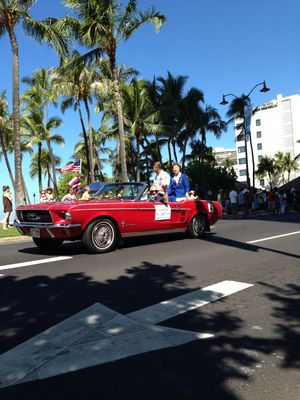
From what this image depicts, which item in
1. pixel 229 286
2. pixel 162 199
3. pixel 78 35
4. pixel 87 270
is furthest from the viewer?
pixel 78 35

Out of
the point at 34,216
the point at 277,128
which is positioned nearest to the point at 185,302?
the point at 34,216

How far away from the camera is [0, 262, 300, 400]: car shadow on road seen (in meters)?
2.70

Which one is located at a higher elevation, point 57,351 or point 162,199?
point 162,199

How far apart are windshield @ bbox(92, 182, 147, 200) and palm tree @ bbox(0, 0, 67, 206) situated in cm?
834

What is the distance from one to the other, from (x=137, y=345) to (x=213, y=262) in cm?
387

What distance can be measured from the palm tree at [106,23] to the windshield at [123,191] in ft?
35.7

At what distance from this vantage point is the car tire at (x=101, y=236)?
7977mm

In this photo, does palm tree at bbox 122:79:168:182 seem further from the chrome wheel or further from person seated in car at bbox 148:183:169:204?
the chrome wheel

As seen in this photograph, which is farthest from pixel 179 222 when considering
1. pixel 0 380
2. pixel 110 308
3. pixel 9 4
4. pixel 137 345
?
pixel 9 4

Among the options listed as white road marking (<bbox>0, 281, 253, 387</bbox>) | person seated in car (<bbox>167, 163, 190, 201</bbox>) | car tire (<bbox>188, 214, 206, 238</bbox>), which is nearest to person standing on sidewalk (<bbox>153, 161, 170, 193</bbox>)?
person seated in car (<bbox>167, 163, 190, 201</bbox>)

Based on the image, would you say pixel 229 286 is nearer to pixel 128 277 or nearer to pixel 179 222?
pixel 128 277

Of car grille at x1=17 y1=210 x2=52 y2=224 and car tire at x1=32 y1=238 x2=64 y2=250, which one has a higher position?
car grille at x1=17 y1=210 x2=52 y2=224

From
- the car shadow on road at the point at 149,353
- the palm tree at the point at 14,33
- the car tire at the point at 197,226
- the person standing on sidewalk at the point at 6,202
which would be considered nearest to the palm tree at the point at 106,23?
the palm tree at the point at 14,33

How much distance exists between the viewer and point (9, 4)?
1689 centimetres
